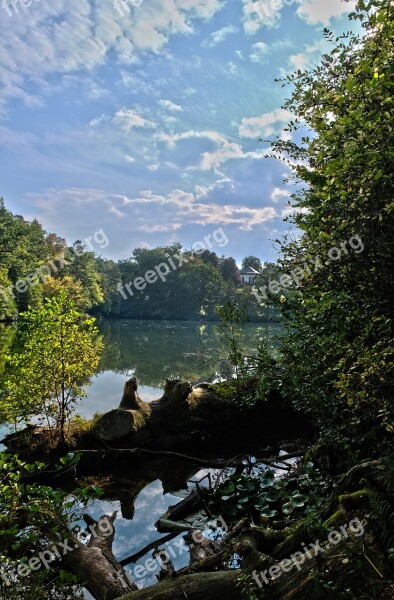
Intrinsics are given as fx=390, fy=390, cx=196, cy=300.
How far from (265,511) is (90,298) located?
6549 cm

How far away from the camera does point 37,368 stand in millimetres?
8492

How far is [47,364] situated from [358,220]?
742cm

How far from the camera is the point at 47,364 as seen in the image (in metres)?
8.59

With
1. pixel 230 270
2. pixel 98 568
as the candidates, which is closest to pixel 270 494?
pixel 98 568

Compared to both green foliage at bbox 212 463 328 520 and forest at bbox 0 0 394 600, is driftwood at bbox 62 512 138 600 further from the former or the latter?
green foliage at bbox 212 463 328 520

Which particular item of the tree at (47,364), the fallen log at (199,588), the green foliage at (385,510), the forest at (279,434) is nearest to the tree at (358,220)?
the forest at (279,434)

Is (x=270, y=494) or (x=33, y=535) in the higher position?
(x=33, y=535)

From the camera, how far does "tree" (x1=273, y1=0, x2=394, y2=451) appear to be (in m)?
2.58

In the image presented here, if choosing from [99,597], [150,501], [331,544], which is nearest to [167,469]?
[150,501]

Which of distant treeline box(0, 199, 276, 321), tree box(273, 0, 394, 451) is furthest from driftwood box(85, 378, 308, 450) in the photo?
distant treeline box(0, 199, 276, 321)

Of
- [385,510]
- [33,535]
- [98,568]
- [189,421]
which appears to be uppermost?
[189,421]

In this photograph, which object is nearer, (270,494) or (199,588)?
(199,588)

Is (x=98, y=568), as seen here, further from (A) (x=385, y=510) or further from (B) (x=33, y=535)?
(A) (x=385, y=510)

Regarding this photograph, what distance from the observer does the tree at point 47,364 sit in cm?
824
